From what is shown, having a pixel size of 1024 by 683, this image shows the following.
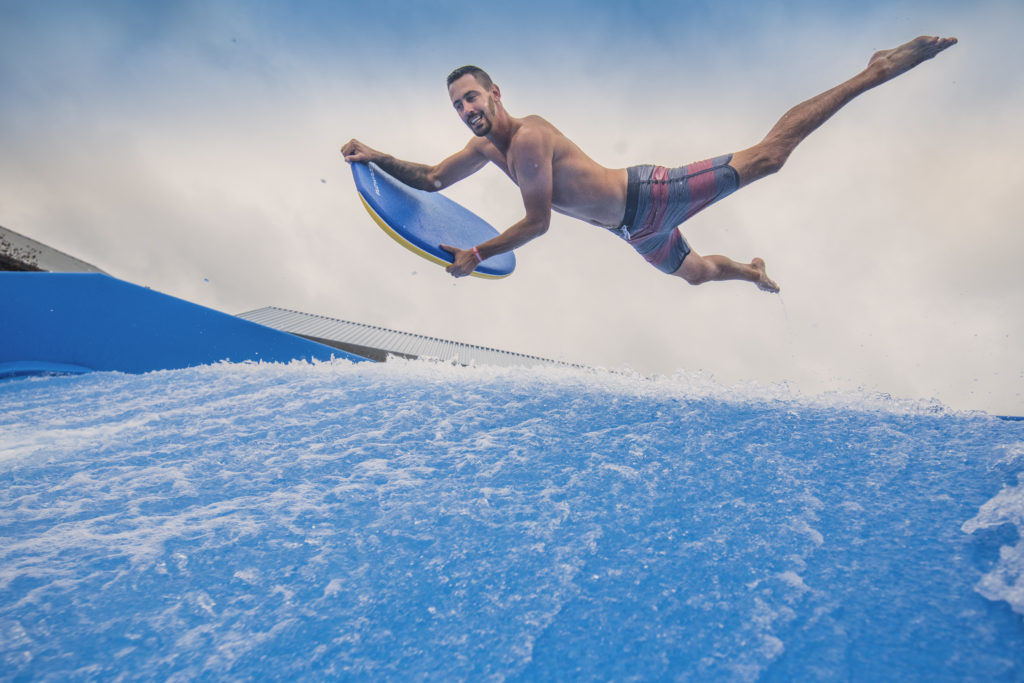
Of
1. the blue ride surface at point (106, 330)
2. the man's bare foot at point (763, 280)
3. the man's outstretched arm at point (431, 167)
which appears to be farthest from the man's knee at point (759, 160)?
the blue ride surface at point (106, 330)

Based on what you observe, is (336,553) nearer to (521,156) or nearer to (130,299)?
(521,156)

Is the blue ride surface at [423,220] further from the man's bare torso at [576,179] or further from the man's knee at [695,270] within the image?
the man's knee at [695,270]

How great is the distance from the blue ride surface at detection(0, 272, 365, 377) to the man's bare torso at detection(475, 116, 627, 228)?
6.88 ft

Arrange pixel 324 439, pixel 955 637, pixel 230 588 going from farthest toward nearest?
pixel 324 439, pixel 230 588, pixel 955 637

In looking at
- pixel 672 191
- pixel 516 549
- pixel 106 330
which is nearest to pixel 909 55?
pixel 672 191

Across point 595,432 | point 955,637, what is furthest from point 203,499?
point 955,637

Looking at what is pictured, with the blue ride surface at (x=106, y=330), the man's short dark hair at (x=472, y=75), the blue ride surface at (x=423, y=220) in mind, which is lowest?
the blue ride surface at (x=106, y=330)

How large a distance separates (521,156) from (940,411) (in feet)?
6.98

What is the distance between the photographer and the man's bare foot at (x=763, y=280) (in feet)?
11.5

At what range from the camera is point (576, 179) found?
2.54 metres

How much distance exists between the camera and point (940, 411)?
7.76 feet

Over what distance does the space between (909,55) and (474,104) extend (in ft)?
6.29

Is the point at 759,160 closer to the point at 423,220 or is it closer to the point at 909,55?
the point at 909,55

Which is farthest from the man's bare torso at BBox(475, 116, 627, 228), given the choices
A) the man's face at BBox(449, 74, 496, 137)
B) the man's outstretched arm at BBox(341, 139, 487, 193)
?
the man's outstretched arm at BBox(341, 139, 487, 193)
